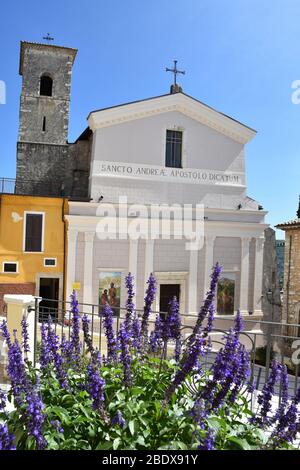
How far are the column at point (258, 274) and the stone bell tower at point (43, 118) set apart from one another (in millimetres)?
8469

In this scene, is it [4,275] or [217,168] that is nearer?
[4,275]

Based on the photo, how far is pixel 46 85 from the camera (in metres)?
18.3

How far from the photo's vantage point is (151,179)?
642 inches

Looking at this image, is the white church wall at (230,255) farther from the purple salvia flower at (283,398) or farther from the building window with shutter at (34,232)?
the purple salvia flower at (283,398)

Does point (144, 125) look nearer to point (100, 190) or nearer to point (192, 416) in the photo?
point (100, 190)

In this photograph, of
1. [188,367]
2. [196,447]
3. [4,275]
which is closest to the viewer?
[196,447]

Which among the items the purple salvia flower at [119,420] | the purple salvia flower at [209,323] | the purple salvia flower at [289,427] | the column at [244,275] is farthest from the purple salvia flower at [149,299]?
the column at [244,275]

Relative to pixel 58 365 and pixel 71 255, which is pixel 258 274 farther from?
pixel 58 365

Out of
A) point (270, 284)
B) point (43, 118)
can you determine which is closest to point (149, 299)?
point (43, 118)

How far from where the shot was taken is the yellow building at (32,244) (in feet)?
47.9

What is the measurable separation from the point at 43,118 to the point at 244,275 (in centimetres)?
1061

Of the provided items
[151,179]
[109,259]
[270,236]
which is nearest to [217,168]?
[151,179]

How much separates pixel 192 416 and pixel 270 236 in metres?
17.4

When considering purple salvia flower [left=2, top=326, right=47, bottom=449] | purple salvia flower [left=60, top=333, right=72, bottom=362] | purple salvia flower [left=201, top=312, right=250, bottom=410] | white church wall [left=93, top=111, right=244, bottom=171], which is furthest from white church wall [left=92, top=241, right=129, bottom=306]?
purple salvia flower [left=201, top=312, right=250, bottom=410]
